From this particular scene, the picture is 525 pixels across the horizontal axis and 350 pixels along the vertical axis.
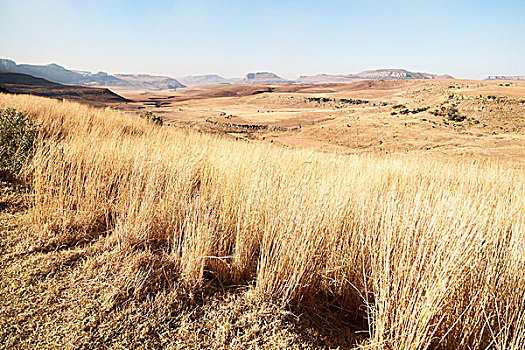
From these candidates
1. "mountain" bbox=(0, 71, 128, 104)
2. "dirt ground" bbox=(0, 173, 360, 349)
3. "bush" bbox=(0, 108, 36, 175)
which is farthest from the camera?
"mountain" bbox=(0, 71, 128, 104)

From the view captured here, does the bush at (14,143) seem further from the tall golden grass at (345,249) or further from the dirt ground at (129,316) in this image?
the dirt ground at (129,316)

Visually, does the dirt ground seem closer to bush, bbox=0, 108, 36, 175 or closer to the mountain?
bush, bbox=0, 108, 36, 175

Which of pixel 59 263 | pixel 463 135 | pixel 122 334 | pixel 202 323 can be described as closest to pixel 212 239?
pixel 202 323

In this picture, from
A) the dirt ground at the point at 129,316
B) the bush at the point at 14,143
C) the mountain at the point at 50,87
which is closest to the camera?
the dirt ground at the point at 129,316

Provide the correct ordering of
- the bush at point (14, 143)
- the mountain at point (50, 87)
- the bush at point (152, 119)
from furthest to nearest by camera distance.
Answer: the mountain at point (50, 87), the bush at point (152, 119), the bush at point (14, 143)

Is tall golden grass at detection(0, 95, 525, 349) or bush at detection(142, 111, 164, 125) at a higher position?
bush at detection(142, 111, 164, 125)

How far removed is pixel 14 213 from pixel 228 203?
244 centimetres

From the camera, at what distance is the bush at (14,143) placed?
3983 millimetres

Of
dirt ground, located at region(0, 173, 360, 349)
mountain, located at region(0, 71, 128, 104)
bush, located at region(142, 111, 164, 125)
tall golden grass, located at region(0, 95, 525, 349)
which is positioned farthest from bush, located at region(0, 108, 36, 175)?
mountain, located at region(0, 71, 128, 104)

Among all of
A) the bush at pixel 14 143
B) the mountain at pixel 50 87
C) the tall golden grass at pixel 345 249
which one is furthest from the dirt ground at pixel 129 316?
the mountain at pixel 50 87

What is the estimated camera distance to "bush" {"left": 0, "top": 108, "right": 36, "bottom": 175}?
157 inches

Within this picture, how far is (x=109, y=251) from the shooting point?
2467 millimetres

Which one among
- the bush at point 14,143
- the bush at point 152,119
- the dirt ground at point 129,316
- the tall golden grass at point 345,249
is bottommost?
the dirt ground at point 129,316

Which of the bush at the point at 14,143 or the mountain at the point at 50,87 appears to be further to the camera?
the mountain at the point at 50,87
